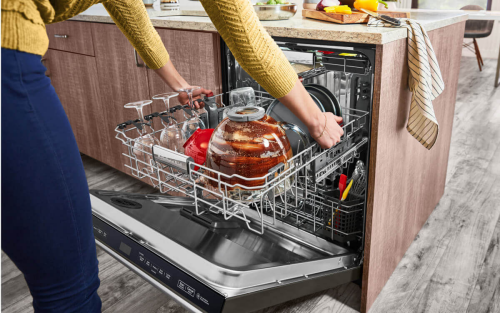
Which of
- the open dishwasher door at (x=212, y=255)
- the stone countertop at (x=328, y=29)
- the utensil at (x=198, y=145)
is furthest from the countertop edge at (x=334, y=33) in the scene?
the open dishwasher door at (x=212, y=255)

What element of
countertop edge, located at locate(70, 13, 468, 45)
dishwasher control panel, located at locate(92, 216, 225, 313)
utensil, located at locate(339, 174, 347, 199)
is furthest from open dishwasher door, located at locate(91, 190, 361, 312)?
countertop edge, located at locate(70, 13, 468, 45)

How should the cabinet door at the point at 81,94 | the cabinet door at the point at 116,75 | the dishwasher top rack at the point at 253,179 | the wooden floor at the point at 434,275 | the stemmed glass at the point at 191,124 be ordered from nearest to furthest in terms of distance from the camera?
the dishwasher top rack at the point at 253,179 → the stemmed glass at the point at 191,124 → the wooden floor at the point at 434,275 → the cabinet door at the point at 116,75 → the cabinet door at the point at 81,94

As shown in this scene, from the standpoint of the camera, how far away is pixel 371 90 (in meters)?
0.98

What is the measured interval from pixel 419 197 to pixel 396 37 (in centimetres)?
71

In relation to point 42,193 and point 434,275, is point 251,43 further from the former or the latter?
point 434,275

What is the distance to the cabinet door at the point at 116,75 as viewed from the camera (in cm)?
166

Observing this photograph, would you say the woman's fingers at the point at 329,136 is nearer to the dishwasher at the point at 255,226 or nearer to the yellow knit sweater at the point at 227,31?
the dishwasher at the point at 255,226

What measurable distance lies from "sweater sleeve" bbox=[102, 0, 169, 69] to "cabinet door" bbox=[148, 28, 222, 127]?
0.26 metres

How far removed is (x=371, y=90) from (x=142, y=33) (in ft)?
1.93

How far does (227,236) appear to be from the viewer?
1.10m

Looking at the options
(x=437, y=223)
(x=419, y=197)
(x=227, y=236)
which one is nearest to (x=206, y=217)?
(x=227, y=236)

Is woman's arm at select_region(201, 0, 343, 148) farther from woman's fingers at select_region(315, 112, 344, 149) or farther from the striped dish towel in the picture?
the striped dish towel

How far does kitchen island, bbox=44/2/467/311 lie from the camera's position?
1006mm

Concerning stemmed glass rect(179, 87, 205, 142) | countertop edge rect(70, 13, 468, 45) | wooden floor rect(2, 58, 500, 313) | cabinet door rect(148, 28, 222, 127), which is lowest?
wooden floor rect(2, 58, 500, 313)
